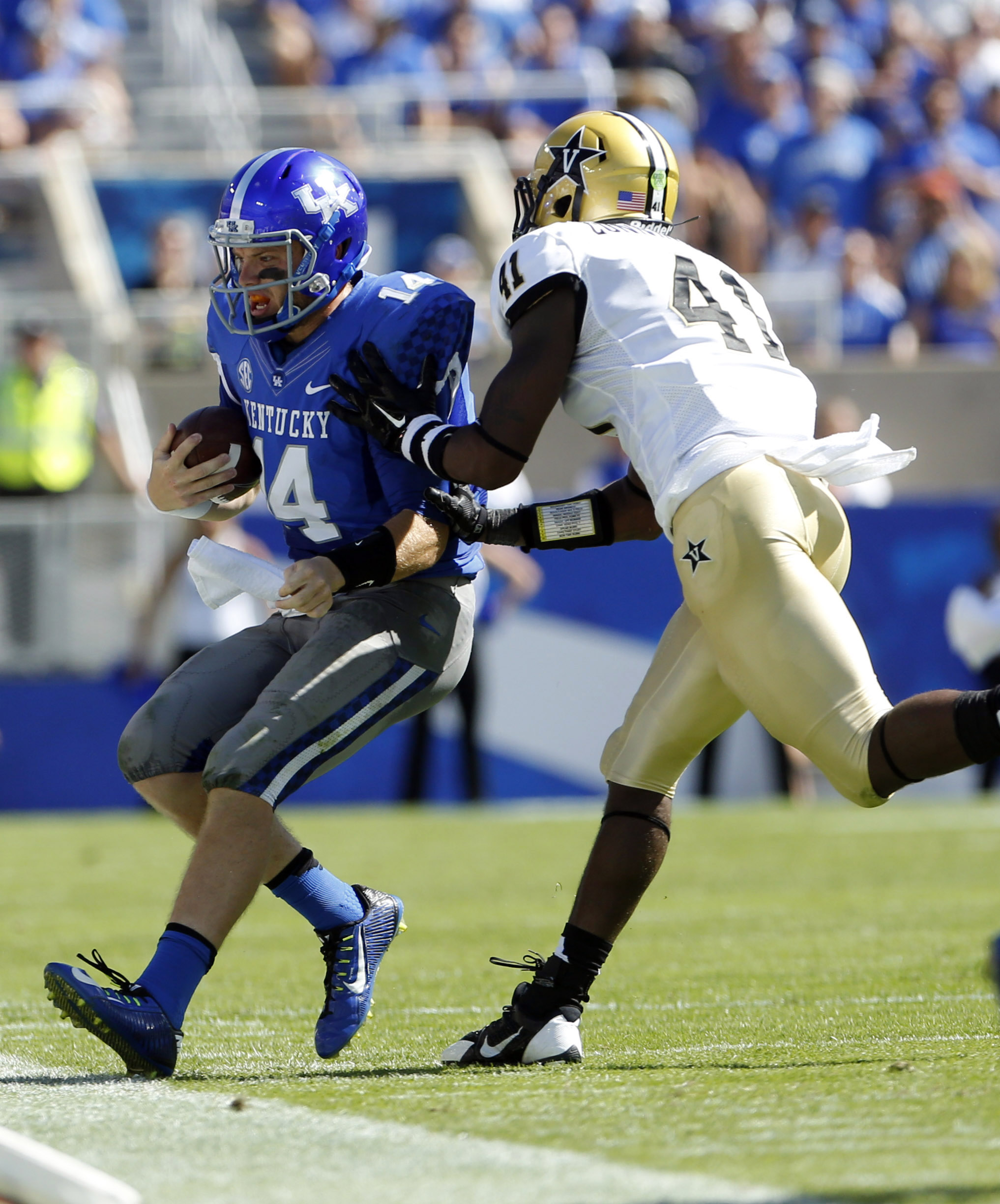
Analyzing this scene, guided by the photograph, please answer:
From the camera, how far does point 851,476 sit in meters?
3.30

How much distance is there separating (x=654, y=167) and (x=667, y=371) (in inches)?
19.9

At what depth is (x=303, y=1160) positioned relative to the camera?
2.41m

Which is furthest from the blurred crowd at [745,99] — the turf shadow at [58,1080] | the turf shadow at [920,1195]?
the turf shadow at [920,1195]

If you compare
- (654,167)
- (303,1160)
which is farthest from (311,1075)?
(654,167)

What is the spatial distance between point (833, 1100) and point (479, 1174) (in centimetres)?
68

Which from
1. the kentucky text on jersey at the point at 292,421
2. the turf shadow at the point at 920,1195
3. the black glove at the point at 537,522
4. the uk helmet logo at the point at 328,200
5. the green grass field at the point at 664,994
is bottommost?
the green grass field at the point at 664,994

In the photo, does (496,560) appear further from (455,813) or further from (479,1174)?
(479,1174)

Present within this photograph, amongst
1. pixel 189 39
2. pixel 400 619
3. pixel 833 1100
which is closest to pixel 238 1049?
pixel 400 619

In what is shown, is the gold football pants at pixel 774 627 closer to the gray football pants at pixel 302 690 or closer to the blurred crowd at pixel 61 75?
the gray football pants at pixel 302 690

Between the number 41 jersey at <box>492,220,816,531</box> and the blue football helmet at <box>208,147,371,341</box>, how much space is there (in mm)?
371

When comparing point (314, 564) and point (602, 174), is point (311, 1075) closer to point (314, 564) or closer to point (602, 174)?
point (314, 564)

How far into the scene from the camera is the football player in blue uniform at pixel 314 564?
3363mm

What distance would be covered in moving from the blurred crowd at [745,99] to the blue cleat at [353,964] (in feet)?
27.4

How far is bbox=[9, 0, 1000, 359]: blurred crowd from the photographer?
468 inches
